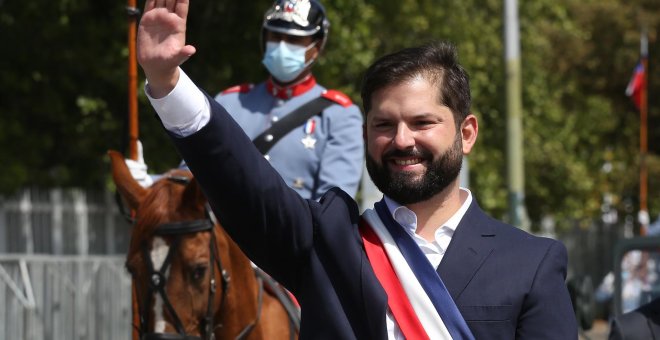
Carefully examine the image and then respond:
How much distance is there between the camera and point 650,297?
7680 mm

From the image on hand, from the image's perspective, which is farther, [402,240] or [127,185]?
[127,185]

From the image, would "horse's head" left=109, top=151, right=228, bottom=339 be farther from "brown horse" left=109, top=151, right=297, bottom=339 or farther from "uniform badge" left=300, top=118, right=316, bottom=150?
"uniform badge" left=300, top=118, right=316, bottom=150

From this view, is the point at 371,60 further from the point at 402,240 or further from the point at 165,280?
the point at 402,240

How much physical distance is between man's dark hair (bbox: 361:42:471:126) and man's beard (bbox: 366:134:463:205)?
13 cm

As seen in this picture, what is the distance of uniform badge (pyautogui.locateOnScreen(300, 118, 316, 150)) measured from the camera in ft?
21.8

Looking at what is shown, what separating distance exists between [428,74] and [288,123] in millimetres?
3188

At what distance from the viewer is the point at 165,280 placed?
593 cm

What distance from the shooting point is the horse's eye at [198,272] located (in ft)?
19.6

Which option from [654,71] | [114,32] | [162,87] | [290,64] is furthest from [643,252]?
[654,71]

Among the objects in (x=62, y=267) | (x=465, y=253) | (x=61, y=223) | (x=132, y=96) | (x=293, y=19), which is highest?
(x=293, y=19)

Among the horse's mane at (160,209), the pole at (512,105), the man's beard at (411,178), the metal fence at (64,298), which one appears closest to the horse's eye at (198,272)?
the horse's mane at (160,209)

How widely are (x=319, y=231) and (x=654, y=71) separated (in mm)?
32069

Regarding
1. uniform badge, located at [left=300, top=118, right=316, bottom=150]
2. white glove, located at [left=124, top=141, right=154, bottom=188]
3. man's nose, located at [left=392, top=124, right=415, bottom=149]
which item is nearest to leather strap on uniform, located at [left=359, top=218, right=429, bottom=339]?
man's nose, located at [left=392, top=124, right=415, bottom=149]

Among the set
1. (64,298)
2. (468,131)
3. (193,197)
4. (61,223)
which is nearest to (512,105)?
(61,223)
